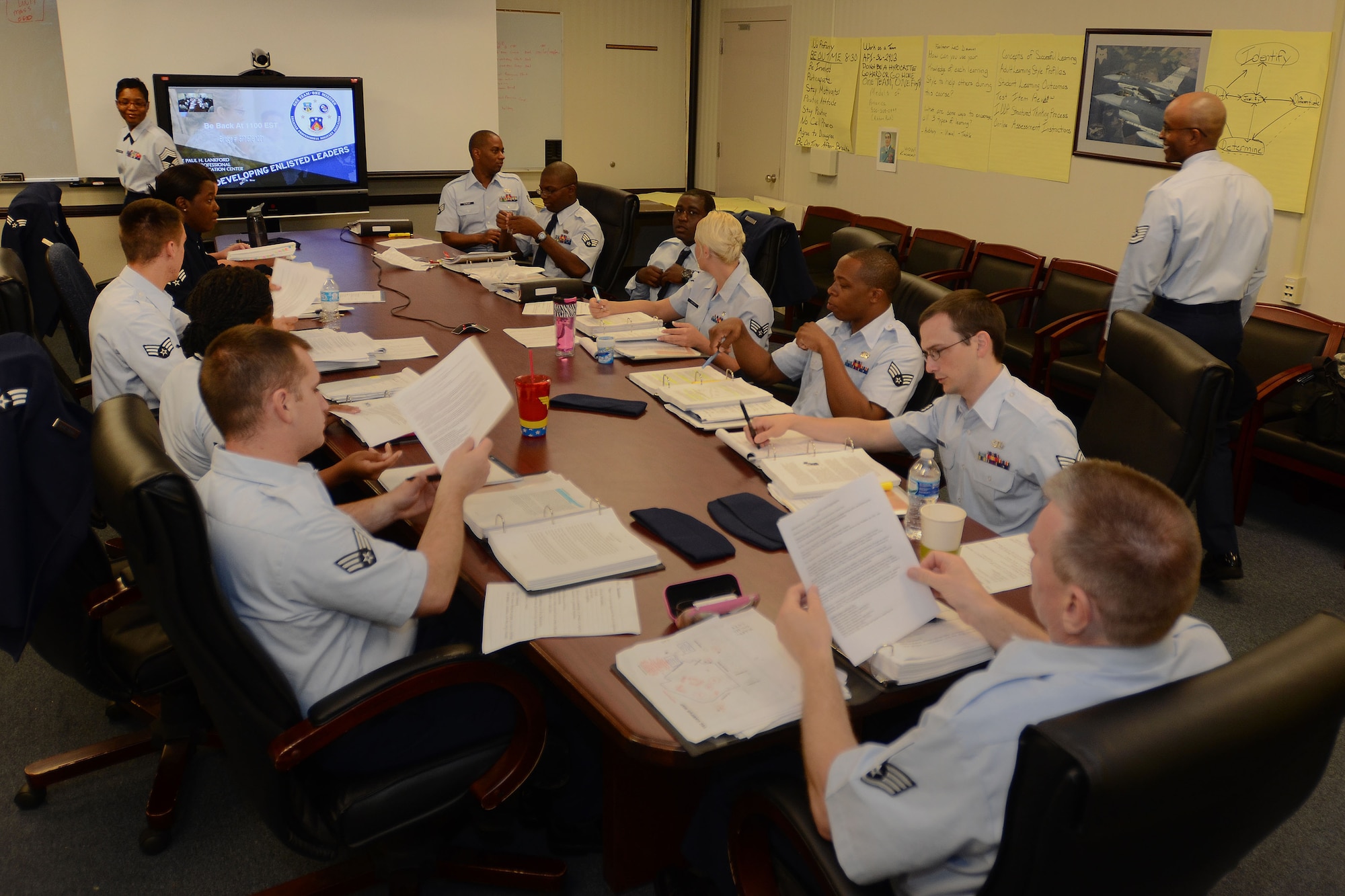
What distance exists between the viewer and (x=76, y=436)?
2125 mm

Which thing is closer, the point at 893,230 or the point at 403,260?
the point at 403,260

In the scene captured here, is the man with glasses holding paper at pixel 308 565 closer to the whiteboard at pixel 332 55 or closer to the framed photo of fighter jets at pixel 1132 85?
the framed photo of fighter jets at pixel 1132 85

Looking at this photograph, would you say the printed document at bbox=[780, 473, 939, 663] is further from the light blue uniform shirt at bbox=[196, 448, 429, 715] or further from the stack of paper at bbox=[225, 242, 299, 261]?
the stack of paper at bbox=[225, 242, 299, 261]

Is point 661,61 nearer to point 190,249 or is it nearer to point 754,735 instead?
point 190,249

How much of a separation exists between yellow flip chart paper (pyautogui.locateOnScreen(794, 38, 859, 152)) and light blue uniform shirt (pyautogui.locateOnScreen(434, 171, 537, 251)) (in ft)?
7.80

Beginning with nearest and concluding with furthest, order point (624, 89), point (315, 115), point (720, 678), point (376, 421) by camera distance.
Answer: point (720, 678) → point (376, 421) → point (315, 115) → point (624, 89)

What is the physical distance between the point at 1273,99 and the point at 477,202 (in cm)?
408

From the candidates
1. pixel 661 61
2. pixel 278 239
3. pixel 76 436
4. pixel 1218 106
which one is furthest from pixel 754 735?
pixel 661 61

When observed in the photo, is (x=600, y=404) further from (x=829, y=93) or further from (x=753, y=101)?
(x=753, y=101)

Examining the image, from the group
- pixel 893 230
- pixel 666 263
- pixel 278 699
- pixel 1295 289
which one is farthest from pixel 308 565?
pixel 893 230

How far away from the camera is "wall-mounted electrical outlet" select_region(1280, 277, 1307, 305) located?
4.34m

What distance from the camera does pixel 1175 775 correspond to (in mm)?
1055

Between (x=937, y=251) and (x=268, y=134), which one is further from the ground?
(x=268, y=134)

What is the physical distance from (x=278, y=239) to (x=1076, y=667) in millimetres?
5352
